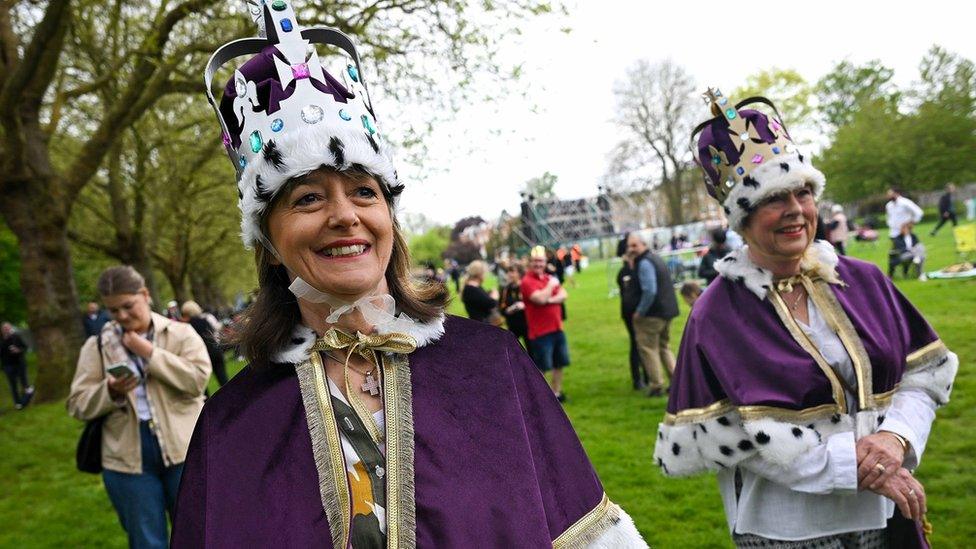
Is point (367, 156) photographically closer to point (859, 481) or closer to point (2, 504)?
point (859, 481)

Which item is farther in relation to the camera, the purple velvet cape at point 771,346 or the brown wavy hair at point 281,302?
the purple velvet cape at point 771,346

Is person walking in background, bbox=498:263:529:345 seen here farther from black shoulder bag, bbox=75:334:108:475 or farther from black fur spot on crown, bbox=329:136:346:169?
black fur spot on crown, bbox=329:136:346:169

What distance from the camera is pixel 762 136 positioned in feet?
9.02

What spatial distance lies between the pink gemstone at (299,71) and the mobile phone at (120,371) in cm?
244

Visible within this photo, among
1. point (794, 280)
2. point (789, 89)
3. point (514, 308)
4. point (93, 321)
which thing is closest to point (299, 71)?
point (794, 280)

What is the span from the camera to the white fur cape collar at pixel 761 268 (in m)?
2.70

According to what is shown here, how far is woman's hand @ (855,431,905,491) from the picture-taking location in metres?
2.28

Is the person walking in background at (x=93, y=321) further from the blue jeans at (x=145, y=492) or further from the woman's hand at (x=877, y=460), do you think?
the woman's hand at (x=877, y=460)

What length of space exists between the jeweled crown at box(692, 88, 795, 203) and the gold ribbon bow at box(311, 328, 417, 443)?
1.66 m

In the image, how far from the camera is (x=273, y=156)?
5.60 feet

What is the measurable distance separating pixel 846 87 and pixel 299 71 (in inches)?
2537

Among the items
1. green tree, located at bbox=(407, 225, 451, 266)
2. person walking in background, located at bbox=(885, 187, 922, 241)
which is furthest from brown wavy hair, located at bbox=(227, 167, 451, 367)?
green tree, located at bbox=(407, 225, 451, 266)

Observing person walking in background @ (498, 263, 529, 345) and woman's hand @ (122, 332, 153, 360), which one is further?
person walking in background @ (498, 263, 529, 345)

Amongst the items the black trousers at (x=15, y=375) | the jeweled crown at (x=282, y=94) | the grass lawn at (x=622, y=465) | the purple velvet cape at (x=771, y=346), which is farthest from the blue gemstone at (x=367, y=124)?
the black trousers at (x=15, y=375)
